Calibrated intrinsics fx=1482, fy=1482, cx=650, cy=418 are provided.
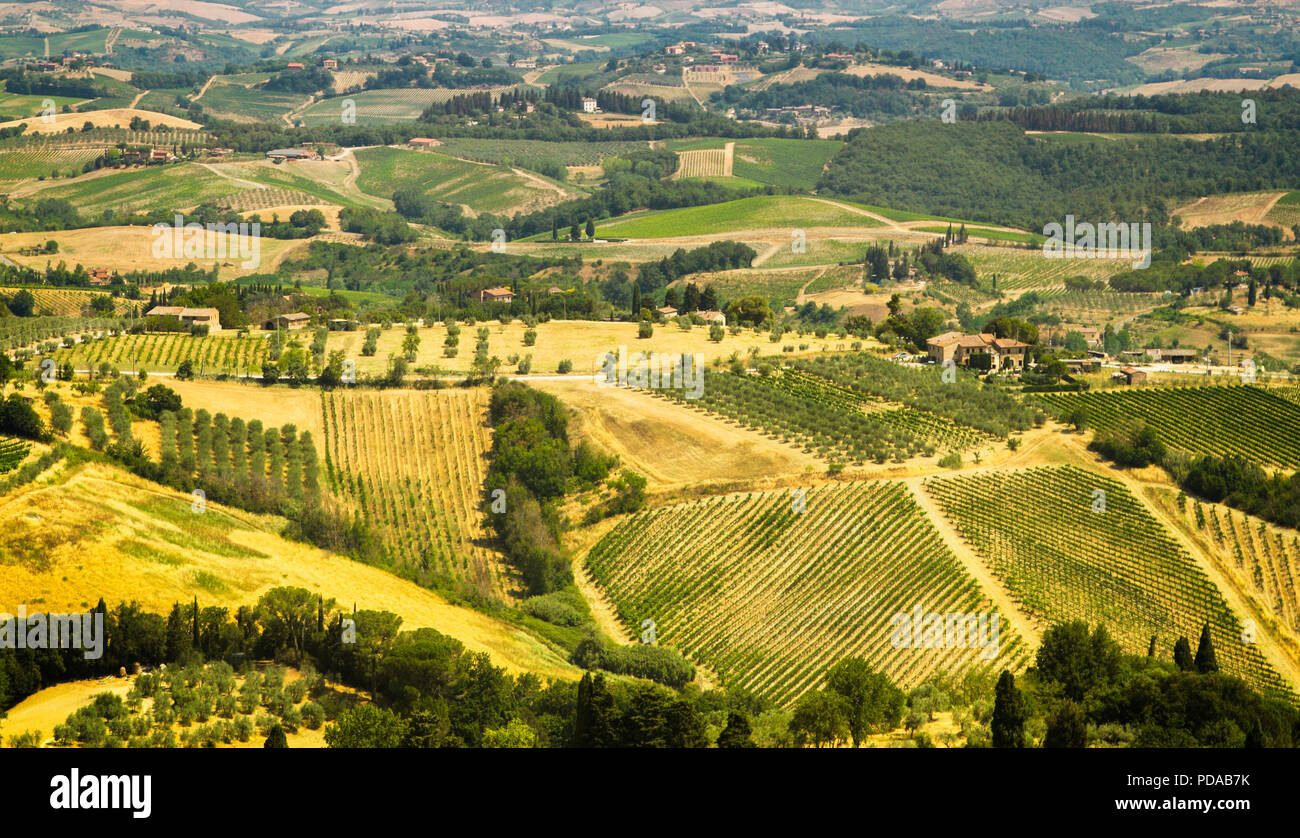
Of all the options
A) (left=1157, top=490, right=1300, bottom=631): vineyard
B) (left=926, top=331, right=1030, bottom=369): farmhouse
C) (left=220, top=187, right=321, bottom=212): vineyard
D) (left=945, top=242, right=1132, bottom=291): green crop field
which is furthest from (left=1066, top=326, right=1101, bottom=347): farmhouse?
(left=220, top=187, right=321, bottom=212): vineyard

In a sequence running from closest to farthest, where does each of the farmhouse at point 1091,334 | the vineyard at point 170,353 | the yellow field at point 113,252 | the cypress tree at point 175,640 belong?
the cypress tree at point 175,640, the vineyard at point 170,353, the farmhouse at point 1091,334, the yellow field at point 113,252

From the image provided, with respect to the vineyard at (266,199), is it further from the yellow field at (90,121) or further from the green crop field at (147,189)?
the yellow field at (90,121)

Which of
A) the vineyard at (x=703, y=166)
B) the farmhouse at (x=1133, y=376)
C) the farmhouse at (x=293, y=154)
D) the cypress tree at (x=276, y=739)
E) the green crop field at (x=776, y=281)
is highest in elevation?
the farmhouse at (x=293, y=154)

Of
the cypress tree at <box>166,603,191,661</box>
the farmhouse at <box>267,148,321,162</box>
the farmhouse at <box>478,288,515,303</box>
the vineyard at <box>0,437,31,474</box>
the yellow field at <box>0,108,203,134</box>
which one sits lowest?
the cypress tree at <box>166,603,191,661</box>

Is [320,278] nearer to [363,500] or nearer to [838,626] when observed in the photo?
[363,500]

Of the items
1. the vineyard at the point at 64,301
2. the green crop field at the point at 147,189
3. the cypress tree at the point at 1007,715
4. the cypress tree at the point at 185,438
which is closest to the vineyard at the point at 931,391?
the cypress tree at the point at 185,438

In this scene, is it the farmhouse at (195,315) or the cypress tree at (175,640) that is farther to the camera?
the farmhouse at (195,315)

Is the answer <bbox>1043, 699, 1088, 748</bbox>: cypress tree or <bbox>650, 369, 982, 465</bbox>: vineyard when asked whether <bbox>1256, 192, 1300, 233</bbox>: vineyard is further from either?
<bbox>1043, 699, 1088, 748</bbox>: cypress tree

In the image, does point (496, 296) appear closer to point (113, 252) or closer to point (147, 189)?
point (113, 252)
